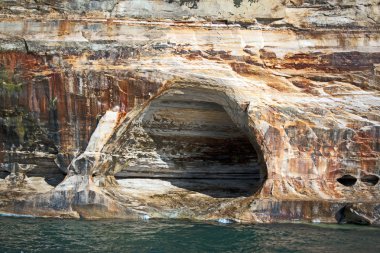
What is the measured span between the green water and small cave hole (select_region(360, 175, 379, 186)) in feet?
4.44

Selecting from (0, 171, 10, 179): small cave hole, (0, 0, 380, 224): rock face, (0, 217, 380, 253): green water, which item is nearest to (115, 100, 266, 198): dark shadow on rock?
(0, 0, 380, 224): rock face

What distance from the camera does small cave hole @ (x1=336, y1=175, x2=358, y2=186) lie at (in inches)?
460

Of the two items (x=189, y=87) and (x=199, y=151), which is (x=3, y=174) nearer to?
(x=199, y=151)

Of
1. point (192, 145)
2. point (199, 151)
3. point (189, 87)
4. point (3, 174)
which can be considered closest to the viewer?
point (189, 87)

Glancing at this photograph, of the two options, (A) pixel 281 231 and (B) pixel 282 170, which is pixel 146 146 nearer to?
(B) pixel 282 170

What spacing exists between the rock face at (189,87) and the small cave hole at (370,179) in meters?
0.03

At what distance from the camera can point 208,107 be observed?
1267cm

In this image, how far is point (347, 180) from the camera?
11.8 meters

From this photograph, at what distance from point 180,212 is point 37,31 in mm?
4610

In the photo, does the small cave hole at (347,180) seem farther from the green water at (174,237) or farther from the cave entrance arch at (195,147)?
the cave entrance arch at (195,147)

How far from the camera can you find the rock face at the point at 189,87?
37.5 ft

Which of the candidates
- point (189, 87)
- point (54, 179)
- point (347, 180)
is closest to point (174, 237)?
point (189, 87)

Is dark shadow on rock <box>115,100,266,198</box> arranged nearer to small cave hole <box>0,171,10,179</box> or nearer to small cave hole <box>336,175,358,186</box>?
small cave hole <box>336,175,358,186</box>

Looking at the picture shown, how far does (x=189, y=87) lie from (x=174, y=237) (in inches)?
130
